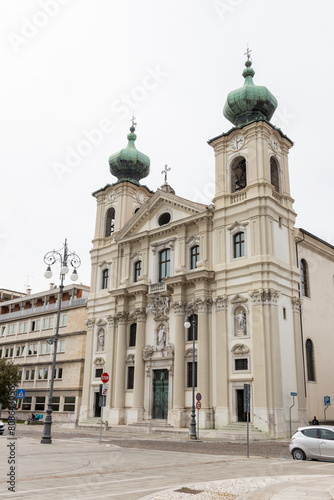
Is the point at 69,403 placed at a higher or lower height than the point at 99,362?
lower

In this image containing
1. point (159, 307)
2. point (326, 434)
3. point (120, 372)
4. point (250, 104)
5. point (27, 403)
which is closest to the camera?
point (326, 434)

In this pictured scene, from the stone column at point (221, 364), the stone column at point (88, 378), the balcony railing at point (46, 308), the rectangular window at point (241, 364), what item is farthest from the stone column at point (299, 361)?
the balcony railing at point (46, 308)

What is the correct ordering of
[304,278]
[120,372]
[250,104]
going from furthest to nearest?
[120,372]
[250,104]
[304,278]

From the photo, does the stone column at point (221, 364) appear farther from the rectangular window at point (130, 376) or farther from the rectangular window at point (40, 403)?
the rectangular window at point (40, 403)

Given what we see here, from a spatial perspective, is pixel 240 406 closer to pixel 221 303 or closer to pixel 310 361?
pixel 310 361

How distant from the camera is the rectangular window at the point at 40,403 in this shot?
47.4 meters

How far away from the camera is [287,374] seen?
3094 centimetres

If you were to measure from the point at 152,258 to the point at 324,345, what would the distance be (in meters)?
14.6

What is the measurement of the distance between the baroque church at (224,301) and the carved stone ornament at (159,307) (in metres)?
0.08

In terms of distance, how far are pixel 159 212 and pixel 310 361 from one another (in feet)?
54.0

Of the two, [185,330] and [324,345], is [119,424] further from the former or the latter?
[324,345]

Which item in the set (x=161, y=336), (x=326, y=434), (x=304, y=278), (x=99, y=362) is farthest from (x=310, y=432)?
(x=99, y=362)

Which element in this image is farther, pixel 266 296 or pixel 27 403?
pixel 27 403

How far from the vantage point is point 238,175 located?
125ft
